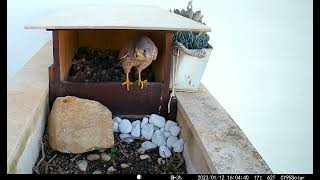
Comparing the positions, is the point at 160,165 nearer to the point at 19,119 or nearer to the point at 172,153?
the point at 172,153

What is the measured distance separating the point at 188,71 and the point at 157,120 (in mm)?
279

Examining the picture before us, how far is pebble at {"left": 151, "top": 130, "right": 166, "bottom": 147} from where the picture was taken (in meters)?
1.54

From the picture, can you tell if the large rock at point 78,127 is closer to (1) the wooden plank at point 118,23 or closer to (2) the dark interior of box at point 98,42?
(2) the dark interior of box at point 98,42

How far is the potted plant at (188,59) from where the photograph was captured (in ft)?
5.51

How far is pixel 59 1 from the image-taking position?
254 centimetres

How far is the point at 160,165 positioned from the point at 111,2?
1.51m

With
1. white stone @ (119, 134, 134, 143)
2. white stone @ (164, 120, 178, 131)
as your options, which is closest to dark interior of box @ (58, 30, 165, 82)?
white stone @ (164, 120, 178, 131)

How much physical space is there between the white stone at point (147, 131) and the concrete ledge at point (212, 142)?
13cm

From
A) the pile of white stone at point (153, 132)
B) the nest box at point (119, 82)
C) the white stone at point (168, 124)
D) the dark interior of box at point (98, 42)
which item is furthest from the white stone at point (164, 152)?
the dark interior of box at point (98, 42)

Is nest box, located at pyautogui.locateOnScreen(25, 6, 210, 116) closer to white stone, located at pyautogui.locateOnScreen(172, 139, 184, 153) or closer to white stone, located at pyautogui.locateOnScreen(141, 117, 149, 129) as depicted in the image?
white stone, located at pyautogui.locateOnScreen(141, 117, 149, 129)

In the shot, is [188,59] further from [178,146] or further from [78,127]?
[78,127]

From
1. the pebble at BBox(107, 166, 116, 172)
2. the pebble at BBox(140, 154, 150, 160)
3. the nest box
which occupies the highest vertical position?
the nest box

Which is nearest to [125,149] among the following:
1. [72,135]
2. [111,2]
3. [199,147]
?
[72,135]
